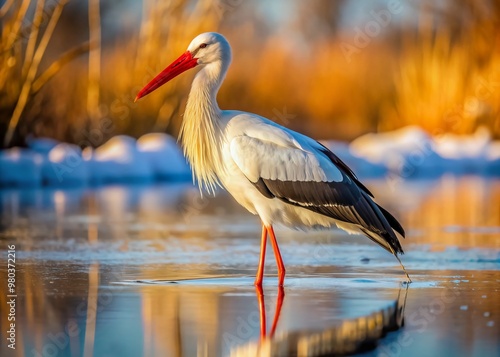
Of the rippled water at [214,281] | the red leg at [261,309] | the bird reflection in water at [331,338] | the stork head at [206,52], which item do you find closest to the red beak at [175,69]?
the stork head at [206,52]

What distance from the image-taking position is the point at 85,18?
31.9 metres

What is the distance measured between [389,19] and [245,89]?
313 inches

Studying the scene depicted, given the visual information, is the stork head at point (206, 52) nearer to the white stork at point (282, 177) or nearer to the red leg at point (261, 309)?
the white stork at point (282, 177)

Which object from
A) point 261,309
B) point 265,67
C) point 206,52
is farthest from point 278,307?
point 265,67

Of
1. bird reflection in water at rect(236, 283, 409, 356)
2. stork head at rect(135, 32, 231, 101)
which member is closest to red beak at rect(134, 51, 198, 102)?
stork head at rect(135, 32, 231, 101)

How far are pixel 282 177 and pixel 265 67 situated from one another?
2010cm

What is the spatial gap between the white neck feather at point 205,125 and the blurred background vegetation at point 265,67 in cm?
839

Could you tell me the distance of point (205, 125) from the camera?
26.1ft

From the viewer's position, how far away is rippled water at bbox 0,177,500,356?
555 cm

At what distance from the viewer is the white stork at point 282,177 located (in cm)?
769
